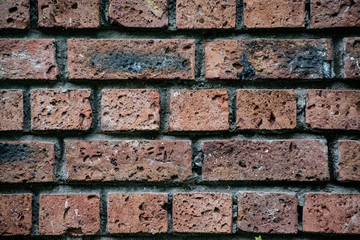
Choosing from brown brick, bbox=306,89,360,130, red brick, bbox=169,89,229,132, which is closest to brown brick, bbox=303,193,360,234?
brown brick, bbox=306,89,360,130

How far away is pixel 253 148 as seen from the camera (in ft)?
2.36

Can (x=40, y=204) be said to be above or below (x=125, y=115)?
below

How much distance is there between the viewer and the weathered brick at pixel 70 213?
2.34 feet

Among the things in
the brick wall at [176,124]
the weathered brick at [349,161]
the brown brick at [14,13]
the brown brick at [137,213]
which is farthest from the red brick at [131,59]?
the weathered brick at [349,161]

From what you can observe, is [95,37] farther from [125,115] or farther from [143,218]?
[143,218]

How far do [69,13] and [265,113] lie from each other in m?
0.56

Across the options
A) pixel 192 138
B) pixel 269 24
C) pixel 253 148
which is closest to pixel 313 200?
pixel 253 148

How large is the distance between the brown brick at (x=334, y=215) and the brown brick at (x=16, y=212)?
0.70m

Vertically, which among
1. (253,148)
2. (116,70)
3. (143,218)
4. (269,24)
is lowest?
(143,218)

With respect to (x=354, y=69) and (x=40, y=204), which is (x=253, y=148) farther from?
(x=40, y=204)

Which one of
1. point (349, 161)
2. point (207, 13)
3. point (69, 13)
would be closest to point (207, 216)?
point (349, 161)

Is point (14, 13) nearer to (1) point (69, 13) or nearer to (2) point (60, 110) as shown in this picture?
(1) point (69, 13)

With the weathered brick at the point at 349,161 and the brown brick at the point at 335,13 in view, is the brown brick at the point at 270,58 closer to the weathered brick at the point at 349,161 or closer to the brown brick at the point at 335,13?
the brown brick at the point at 335,13

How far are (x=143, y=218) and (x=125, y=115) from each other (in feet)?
0.87
